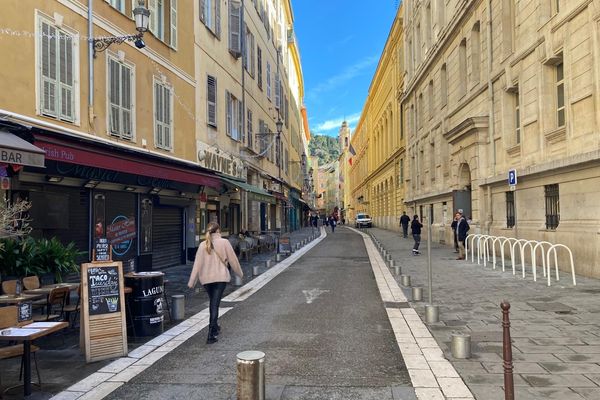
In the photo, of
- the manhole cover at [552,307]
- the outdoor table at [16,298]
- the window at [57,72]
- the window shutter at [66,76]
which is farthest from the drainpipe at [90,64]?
the manhole cover at [552,307]

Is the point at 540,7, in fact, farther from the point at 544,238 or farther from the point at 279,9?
the point at 279,9

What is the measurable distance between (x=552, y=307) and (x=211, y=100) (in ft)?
46.6

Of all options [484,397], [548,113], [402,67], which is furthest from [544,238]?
[402,67]

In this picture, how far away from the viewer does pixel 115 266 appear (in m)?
6.04

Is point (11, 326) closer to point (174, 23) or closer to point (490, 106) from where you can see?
point (174, 23)

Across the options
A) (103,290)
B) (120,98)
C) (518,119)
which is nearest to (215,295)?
(103,290)

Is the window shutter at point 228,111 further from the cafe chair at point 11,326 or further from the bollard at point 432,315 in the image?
the cafe chair at point 11,326

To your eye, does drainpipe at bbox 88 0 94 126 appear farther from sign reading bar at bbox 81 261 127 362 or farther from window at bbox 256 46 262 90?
window at bbox 256 46 262 90

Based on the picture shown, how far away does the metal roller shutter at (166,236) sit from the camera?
47.8 ft

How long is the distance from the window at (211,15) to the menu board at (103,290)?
13.8 metres

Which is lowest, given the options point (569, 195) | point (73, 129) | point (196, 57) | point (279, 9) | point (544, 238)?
point (544, 238)

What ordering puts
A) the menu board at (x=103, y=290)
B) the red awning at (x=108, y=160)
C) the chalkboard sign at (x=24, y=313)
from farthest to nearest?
the red awning at (x=108, y=160)
the menu board at (x=103, y=290)
the chalkboard sign at (x=24, y=313)

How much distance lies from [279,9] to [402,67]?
1155 cm

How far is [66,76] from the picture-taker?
33.0 feet
